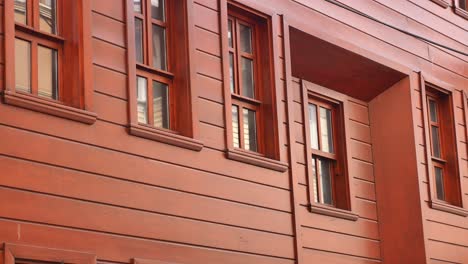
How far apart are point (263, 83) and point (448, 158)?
388 centimetres

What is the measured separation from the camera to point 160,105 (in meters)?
11.1

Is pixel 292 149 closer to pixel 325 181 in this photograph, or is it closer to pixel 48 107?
pixel 325 181

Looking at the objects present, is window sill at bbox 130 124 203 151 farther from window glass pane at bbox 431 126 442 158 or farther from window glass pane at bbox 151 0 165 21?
window glass pane at bbox 431 126 442 158

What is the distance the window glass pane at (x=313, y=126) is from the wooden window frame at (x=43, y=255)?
4932 millimetres

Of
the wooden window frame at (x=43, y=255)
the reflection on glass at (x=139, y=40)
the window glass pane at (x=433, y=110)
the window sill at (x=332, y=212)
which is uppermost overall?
the window glass pane at (x=433, y=110)

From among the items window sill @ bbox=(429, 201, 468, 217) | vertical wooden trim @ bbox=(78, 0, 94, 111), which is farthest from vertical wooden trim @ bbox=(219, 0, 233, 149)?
window sill @ bbox=(429, 201, 468, 217)

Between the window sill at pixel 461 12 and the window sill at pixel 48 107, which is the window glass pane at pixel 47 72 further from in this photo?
the window sill at pixel 461 12

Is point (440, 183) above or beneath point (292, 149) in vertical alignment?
above

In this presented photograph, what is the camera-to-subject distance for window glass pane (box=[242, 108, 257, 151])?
1206 centimetres

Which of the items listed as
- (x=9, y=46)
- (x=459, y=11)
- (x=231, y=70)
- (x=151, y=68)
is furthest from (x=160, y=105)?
(x=459, y=11)

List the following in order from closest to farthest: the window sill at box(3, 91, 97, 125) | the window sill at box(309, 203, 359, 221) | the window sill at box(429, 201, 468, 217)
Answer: the window sill at box(3, 91, 97, 125) → the window sill at box(309, 203, 359, 221) → the window sill at box(429, 201, 468, 217)

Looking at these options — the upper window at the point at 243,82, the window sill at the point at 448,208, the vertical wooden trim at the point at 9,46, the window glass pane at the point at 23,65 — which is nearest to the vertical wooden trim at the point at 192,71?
the upper window at the point at 243,82

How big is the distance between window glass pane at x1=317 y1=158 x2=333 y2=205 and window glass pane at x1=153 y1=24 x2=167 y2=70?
3.33 m

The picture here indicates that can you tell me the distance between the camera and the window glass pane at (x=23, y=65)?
9.61 meters
